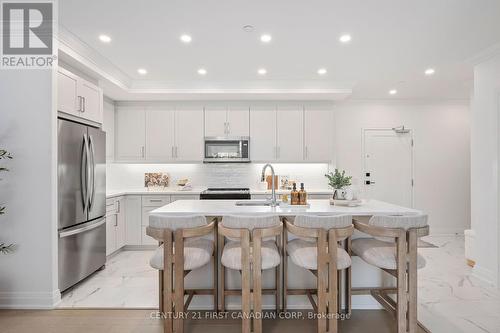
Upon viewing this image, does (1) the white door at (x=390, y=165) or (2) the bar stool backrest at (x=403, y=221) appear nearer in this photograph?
(2) the bar stool backrest at (x=403, y=221)

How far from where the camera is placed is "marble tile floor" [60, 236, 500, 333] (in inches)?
91.7

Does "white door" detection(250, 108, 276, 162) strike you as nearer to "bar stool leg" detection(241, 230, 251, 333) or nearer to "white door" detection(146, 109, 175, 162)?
"white door" detection(146, 109, 175, 162)

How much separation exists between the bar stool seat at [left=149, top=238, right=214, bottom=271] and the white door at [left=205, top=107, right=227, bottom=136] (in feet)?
8.84

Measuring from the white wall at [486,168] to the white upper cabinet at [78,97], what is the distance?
187 inches

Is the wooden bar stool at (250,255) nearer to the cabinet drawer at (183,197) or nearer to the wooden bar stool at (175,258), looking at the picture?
the wooden bar stool at (175,258)

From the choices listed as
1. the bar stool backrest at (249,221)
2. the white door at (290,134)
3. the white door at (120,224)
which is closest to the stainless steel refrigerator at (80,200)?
the white door at (120,224)

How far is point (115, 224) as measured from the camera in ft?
13.0

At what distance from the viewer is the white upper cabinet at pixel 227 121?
4.62m

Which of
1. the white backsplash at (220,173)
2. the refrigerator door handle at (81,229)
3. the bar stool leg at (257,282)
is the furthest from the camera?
the white backsplash at (220,173)

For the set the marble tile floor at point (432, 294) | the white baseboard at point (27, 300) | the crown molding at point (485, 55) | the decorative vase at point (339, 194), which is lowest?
the marble tile floor at point (432, 294)

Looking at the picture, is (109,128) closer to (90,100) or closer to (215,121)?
(90,100)

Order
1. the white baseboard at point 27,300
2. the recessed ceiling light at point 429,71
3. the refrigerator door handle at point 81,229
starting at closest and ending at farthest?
the white baseboard at point 27,300
the refrigerator door handle at point 81,229
the recessed ceiling light at point 429,71

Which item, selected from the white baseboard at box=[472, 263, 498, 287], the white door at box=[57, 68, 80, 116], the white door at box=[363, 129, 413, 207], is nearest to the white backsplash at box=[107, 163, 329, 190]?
the white door at box=[363, 129, 413, 207]

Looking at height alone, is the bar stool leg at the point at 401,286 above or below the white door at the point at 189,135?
below
